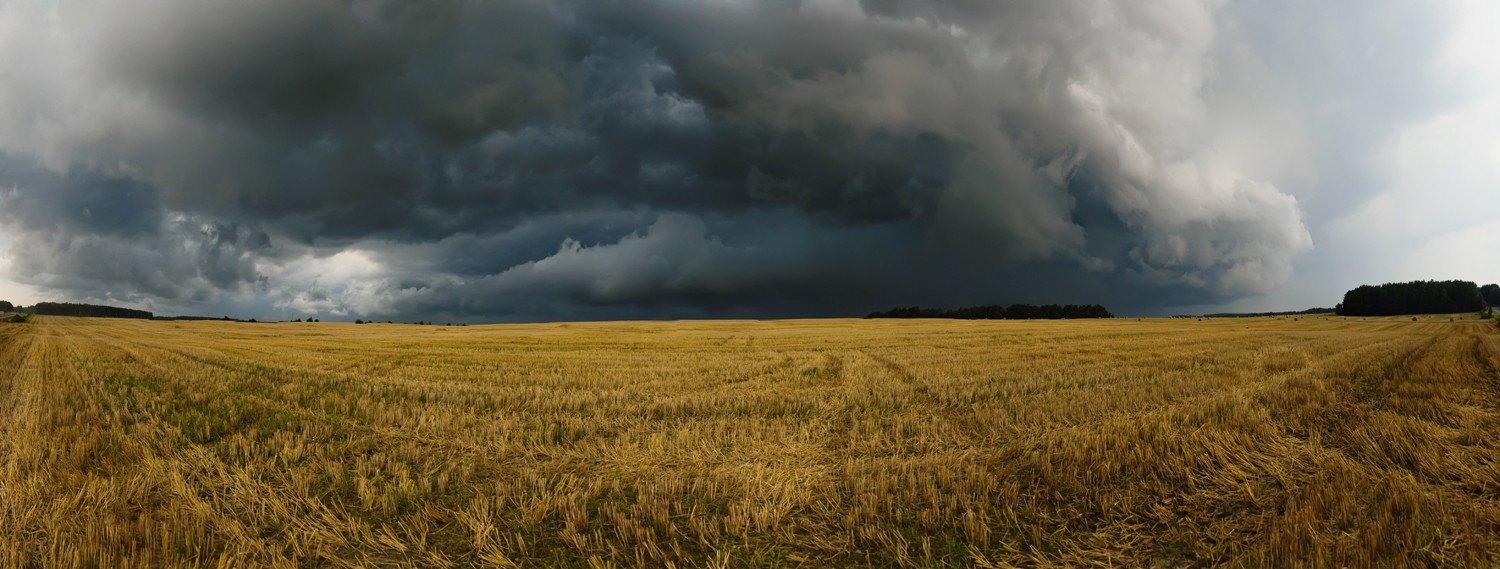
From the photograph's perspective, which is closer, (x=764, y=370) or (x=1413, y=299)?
(x=764, y=370)

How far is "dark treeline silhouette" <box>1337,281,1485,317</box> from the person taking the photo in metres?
130

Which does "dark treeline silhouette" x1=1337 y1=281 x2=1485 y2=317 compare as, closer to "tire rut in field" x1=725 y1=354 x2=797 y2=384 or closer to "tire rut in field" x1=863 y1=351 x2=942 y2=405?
"tire rut in field" x1=863 y1=351 x2=942 y2=405

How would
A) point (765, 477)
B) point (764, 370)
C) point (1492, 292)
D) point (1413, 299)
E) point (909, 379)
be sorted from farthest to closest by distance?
1. point (1492, 292)
2. point (1413, 299)
3. point (764, 370)
4. point (909, 379)
5. point (765, 477)

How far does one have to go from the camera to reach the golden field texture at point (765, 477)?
5152 mm

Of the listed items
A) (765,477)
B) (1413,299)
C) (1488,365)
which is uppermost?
(1413,299)

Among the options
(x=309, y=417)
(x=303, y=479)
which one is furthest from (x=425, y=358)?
(x=303, y=479)

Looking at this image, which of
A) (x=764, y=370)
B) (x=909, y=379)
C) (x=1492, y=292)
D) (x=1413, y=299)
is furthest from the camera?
(x=1492, y=292)

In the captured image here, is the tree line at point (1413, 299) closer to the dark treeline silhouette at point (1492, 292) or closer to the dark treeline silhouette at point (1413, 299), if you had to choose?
the dark treeline silhouette at point (1413, 299)

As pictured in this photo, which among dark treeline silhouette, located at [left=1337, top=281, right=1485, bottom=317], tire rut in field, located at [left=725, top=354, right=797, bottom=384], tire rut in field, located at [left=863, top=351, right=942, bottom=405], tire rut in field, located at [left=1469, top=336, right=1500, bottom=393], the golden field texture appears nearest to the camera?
the golden field texture

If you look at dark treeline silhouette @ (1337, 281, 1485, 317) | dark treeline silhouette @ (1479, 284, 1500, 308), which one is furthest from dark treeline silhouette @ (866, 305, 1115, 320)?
dark treeline silhouette @ (1479, 284, 1500, 308)

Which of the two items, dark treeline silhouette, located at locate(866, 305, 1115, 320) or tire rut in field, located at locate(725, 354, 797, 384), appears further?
dark treeline silhouette, located at locate(866, 305, 1115, 320)

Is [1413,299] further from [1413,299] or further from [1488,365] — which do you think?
[1488,365]

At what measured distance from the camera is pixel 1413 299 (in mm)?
136750

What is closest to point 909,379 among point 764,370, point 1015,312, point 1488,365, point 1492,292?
point 764,370
